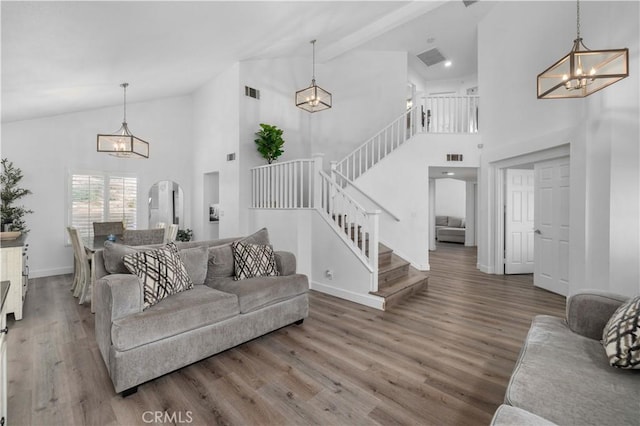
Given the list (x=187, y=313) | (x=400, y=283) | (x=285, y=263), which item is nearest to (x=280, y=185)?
(x=285, y=263)

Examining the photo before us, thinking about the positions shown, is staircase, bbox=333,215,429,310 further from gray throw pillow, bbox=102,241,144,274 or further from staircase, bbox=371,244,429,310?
gray throw pillow, bbox=102,241,144,274

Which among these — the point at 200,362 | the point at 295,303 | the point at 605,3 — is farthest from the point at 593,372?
the point at 605,3

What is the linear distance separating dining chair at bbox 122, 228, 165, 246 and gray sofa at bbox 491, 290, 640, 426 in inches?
174

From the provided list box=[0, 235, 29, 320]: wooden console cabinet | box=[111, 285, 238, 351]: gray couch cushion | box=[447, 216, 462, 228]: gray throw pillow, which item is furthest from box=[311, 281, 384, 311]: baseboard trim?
box=[447, 216, 462, 228]: gray throw pillow

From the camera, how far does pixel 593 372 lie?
1392 mm

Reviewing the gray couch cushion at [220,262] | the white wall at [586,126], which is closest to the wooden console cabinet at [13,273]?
the gray couch cushion at [220,262]

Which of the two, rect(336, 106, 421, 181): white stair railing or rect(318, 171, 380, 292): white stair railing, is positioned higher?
rect(336, 106, 421, 181): white stair railing

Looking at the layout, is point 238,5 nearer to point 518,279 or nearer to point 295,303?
point 295,303

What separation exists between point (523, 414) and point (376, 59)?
7660mm

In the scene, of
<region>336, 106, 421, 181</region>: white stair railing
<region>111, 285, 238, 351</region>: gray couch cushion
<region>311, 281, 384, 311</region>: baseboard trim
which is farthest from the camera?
<region>336, 106, 421, 181</region>: white stair railing

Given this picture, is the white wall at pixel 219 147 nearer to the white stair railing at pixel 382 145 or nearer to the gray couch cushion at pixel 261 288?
the white stair railing at pixel 382 145

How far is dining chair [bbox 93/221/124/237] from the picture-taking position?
5281mm

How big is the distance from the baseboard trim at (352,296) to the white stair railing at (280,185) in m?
1.29

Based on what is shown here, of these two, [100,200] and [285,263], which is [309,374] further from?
[100,200]
